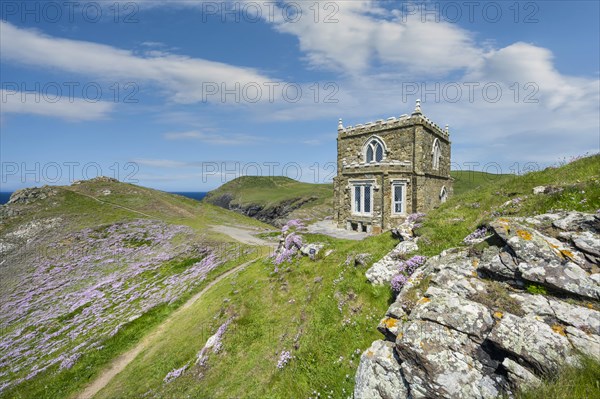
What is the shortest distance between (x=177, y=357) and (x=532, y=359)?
1986 centimetres

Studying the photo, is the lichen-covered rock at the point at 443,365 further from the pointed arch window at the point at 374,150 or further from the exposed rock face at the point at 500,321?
the pointed arch window at the point at 374,150

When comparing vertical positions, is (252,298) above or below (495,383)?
below

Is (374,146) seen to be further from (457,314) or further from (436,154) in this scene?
(457,314)

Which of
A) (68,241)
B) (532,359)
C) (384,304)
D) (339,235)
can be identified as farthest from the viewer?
(68,241)

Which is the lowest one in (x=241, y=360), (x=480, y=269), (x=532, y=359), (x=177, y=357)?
(x=177, y=357)

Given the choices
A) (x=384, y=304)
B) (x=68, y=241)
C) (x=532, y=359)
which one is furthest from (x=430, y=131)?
(x=68, y=241)

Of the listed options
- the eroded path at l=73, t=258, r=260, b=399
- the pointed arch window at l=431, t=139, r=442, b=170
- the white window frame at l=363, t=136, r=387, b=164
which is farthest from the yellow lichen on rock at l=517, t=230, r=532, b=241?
the pointed arch window at l=431, t=139, r=442, b=170

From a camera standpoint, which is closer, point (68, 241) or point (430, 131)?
point (430, 131)

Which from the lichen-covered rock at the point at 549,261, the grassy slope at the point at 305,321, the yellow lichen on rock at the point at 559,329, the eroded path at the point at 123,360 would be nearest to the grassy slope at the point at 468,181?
the grassy slope at the point at 305,321

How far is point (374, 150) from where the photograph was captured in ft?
Result: 105

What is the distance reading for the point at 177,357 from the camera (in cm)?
1844

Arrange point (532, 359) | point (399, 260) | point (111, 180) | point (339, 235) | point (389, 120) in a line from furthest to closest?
point (111, 180)
point (389, 120)
point (339, 235)
point (399, 260)
point (532, 359)

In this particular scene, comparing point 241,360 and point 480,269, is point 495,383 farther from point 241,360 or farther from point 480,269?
point 241,360

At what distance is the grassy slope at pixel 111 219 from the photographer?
19.5 meters
